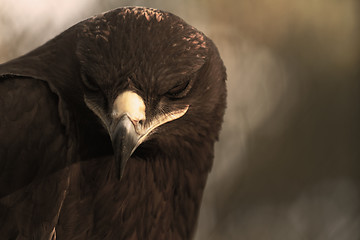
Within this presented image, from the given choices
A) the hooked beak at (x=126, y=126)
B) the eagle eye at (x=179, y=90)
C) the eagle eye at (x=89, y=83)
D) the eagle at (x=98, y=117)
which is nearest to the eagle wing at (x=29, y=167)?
the eagle at (x=98, y=117)

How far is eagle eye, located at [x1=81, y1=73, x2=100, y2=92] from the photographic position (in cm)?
203

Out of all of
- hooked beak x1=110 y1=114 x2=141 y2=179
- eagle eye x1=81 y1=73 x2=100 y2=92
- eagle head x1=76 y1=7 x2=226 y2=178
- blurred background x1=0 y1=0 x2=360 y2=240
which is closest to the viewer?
hooked beak x1=110 y1=114 x2=141 y2=179

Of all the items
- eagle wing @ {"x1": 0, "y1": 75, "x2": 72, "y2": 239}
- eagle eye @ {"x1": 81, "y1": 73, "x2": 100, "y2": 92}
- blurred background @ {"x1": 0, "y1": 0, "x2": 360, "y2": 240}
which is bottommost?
blurred background @ {"x1": 0, "y1": 0, "x2": 360, "y2": 240}

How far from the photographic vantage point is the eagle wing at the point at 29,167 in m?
2.05

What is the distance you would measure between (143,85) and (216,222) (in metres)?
3.26

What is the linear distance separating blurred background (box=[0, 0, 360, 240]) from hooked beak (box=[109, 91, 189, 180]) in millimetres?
2661

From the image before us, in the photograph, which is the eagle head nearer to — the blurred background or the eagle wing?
the eagle wing

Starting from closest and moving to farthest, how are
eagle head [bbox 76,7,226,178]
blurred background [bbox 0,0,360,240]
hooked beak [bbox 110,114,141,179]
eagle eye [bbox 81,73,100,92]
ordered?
hooked beak [bbox 110,114,141,179] < eagle head [bbox 76,7,226,178] < eagle eye [bbox 81,73,100,92] < blurred background [bbox 0,0,360,240]

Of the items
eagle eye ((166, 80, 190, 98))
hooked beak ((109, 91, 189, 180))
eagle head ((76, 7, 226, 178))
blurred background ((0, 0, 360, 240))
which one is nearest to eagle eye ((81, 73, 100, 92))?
eagle head ((76, 7, 226, 178))

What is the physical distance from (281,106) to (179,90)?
2.86 metres

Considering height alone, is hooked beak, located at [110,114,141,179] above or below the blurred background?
above

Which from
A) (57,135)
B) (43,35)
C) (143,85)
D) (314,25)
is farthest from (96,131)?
(314,25)

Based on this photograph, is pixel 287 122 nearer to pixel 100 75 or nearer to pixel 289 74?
pixel 289 74

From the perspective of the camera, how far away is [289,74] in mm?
4906
